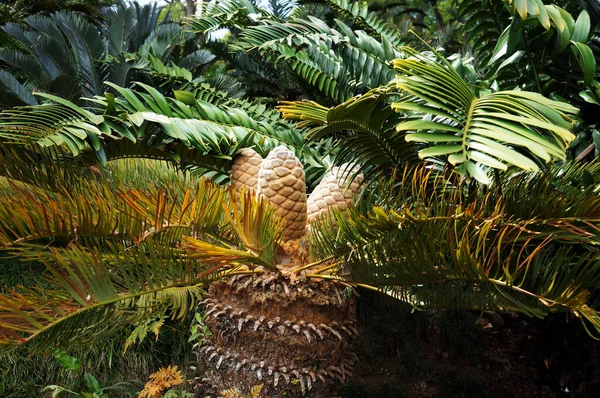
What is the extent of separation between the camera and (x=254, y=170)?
3.39 meters

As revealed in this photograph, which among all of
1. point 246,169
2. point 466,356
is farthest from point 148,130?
point 466,356

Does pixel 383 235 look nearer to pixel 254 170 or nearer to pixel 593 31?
pixel 254 170

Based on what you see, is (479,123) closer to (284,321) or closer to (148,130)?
(284,321)

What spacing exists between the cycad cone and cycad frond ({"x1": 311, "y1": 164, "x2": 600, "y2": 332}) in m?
0.29

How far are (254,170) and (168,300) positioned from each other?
3.05ft

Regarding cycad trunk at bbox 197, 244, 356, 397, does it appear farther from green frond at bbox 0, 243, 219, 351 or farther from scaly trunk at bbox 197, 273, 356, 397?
green frond at bbox 0, 243, 219, 351

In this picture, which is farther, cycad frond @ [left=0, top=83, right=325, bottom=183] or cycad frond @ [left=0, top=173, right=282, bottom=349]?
cycad frond @ [left=0, top=83, right=325, bottom=183]

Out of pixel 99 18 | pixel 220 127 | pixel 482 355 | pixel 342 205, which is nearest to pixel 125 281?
pixel 342 205

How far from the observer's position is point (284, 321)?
2756mm

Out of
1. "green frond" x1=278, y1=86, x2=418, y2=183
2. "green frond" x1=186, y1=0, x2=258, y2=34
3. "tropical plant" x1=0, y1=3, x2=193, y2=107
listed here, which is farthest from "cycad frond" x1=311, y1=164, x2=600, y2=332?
"tropical plant" x1=0, y1=3, x2=193, y2=107

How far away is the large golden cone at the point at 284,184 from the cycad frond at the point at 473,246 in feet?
1.34

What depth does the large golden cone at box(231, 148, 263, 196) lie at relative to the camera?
3.38 m

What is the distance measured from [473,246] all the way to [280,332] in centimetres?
99

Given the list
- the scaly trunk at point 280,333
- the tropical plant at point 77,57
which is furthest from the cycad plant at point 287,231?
the tropical plant at point 77,57
